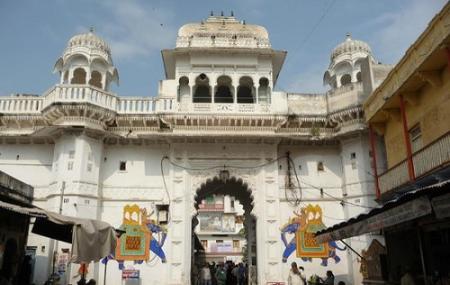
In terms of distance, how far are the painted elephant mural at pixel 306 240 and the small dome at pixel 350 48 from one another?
8.13 m

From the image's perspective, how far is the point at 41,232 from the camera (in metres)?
9.73

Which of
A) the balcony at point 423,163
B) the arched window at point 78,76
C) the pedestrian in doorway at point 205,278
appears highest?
the arched window at point 78,76

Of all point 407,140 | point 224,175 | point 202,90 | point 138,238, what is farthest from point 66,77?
point 407,140

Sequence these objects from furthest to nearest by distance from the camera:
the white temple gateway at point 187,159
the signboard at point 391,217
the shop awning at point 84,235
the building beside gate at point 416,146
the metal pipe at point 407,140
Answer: the white temple gateway at point 187,159 → the metal pipe at point 407,140 → the building beside gate at point 416,146 → the shop awning at point 84,235 → the signboard at point 391,217

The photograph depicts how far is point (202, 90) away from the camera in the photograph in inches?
738

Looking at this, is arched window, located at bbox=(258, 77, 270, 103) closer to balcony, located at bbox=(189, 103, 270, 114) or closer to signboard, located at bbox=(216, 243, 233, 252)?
balcony, located at bbox=(189, 103, 270, 114)

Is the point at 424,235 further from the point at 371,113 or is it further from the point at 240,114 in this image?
the point at 240,114

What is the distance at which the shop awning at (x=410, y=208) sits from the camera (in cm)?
520

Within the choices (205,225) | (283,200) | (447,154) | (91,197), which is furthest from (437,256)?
(205,225)

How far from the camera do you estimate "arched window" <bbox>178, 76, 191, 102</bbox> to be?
58.8ft

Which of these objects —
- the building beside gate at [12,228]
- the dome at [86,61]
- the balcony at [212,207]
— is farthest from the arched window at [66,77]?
the balcony at [212,207]

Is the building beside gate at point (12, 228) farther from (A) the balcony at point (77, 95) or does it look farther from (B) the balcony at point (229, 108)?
(B) the balcony at point (229, 108)

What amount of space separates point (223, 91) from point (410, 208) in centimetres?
1399

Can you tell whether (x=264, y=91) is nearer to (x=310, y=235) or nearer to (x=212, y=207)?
(x=310, y=235)
